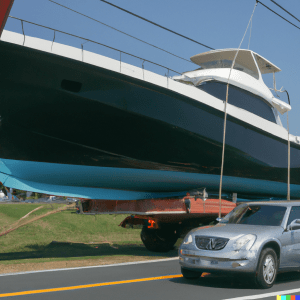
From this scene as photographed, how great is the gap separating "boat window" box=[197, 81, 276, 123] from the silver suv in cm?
580

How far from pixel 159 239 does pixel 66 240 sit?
543 cm

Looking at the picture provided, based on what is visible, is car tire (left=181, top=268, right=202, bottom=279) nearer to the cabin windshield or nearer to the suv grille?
the suv grille

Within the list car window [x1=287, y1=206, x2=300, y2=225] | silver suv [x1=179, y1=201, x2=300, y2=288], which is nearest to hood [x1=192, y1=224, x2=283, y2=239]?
silver suv [x1=179, y1=201, x2=300, y2=288]

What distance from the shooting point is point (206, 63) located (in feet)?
47.1

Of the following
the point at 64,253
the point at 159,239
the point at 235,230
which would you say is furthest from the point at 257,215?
the point at 64,253

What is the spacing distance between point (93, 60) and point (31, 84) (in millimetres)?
1506

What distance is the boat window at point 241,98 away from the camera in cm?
1184

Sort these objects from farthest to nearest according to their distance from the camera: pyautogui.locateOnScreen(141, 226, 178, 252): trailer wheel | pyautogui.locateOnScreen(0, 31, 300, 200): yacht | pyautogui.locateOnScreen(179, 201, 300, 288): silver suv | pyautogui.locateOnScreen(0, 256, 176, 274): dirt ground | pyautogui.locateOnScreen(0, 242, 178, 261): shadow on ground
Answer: pyautogui.locateOnScreen(141, 226, 178, 252): trailer wheel → pyautogui.locateOnScreen(0, 242, 178, 261): shadow on ground → pyautogui.locateOnScreen(0, 31, 300, 200): yacht → pyautogui.locateOnScreen(0, 256, 176, 274): dirt ground → pyautogui.locateOnScreen(179, 201, 300, 288): silver suv

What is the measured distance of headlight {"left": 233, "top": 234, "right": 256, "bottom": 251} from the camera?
557cm

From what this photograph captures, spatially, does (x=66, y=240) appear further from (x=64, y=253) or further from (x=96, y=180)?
(x=96, y=180)

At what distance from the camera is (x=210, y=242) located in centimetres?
584

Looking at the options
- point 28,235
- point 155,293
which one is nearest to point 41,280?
point 155,293

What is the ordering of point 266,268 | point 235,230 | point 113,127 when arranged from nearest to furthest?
point 266,268, point 235,230, point 113,127

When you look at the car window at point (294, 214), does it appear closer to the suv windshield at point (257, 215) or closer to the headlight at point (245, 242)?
the suv windshield at point (257, 215)
